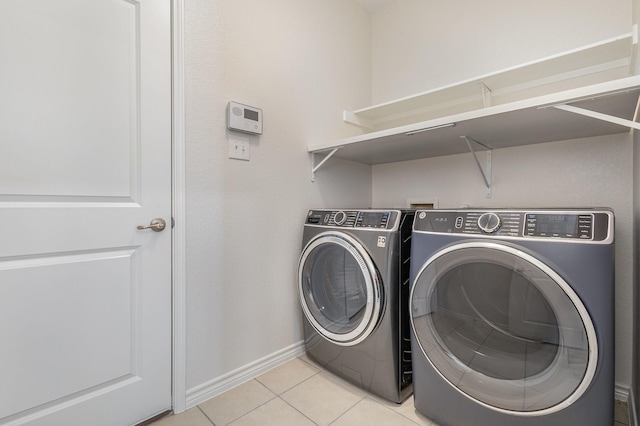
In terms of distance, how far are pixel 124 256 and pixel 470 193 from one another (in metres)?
1.98

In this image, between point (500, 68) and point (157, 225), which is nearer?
point (157, 225)

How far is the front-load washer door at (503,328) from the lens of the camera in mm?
880

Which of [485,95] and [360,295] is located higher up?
[485,95]

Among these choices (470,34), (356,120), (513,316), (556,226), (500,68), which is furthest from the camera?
(356,120)

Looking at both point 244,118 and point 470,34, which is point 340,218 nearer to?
point 244,118

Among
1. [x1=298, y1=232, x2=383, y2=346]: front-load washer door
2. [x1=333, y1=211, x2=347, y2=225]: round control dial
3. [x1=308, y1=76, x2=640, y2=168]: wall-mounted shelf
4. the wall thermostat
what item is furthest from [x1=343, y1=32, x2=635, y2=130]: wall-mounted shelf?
[x1=298, y1=232, x2=383, y2=346]: front-load washer door

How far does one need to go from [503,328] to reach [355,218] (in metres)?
0.77

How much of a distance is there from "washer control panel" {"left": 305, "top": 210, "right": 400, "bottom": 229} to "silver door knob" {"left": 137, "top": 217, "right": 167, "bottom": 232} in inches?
30.2

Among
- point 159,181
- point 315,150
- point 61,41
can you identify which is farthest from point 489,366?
point 61,41

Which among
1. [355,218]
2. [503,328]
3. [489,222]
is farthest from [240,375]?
[489,222]

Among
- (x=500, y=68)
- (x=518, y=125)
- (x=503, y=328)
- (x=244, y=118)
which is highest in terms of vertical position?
(x=500, y=68)

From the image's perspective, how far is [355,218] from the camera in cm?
146

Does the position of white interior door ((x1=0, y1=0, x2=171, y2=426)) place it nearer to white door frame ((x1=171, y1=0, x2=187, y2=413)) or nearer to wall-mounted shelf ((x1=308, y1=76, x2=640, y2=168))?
white door frame ((x1=171, y1=0, x2=187, y2=413))

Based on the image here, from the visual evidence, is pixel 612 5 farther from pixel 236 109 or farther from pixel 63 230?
pixel 63 230
